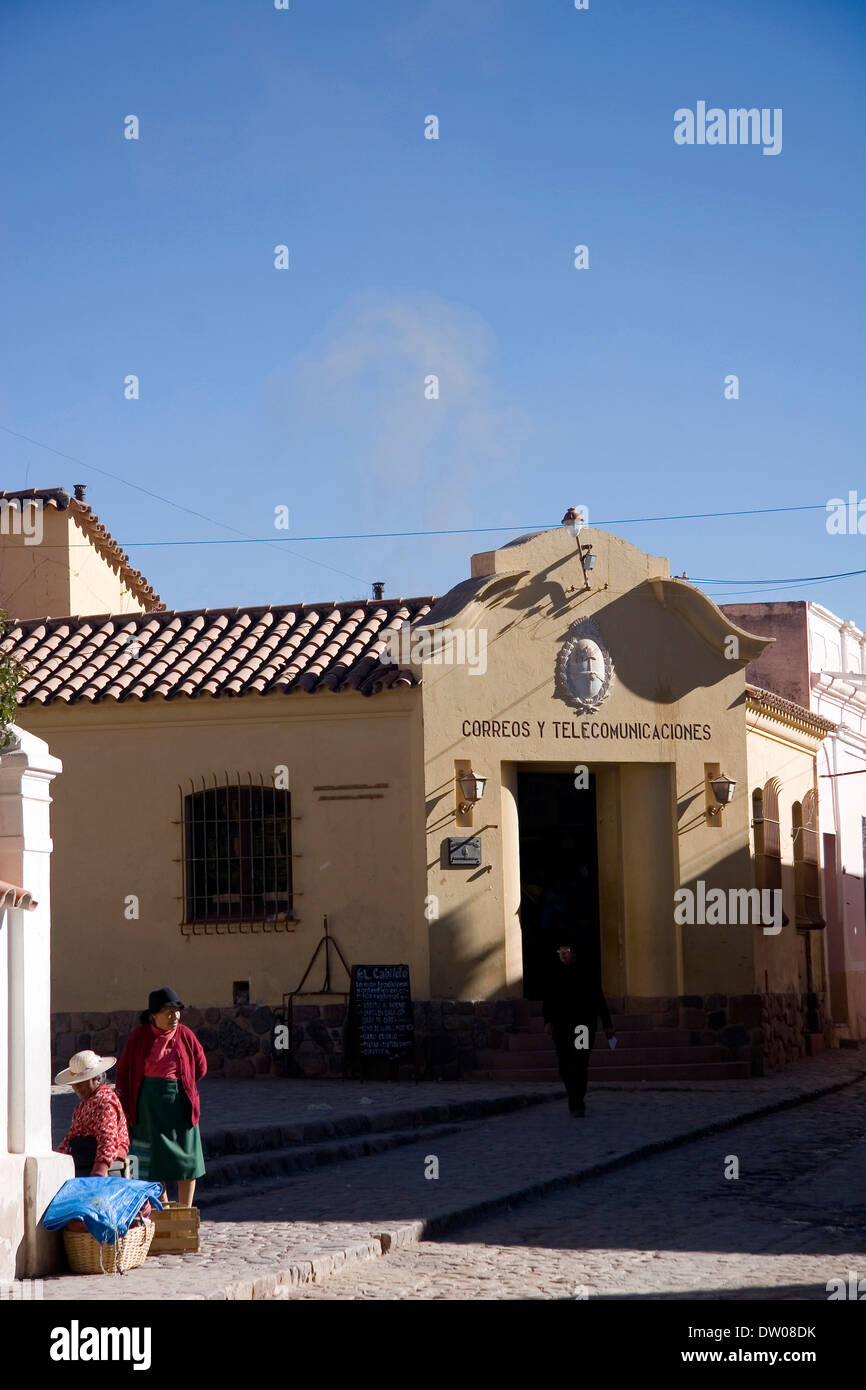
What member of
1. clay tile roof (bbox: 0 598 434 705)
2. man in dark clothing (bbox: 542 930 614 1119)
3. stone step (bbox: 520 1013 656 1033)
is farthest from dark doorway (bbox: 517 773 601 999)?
man in dark clothing (bbox: 542 930 614 1119)

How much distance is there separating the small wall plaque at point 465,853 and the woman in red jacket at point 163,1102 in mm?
9374

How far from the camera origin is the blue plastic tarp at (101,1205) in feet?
29.0

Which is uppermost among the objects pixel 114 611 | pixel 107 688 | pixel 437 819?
pixel 114 611

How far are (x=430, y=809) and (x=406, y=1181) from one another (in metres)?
7.63

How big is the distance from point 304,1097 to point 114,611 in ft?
43.5

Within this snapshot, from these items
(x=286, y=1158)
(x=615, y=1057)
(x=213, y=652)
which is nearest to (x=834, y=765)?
(x=615, y=1057)

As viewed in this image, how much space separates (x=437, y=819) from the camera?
1947 centimetres

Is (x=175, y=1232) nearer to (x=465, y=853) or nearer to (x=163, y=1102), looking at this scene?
(x=163, y=1102)

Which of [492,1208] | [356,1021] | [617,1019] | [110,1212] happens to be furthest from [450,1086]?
[110,1212]

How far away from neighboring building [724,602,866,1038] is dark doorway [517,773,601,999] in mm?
6835

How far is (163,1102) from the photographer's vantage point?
10.1 metres
